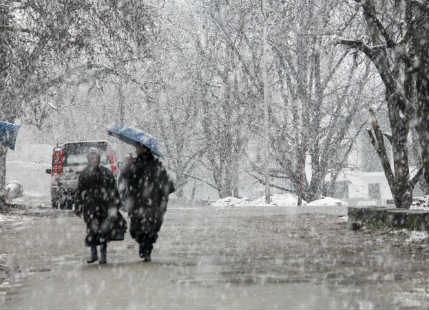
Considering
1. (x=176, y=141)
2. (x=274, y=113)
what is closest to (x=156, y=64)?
(x=274, y=113)

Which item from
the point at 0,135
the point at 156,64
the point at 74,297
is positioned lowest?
the point at 74,297

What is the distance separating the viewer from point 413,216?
14750 mm

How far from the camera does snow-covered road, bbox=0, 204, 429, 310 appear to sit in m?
8.27

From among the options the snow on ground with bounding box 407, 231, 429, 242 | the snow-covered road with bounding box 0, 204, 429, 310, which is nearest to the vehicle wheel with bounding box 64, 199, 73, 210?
the snow-covered road with bounding box 0, 204, 429, 310

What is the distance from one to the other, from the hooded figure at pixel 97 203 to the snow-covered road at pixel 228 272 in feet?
1.15

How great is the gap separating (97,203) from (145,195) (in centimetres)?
65

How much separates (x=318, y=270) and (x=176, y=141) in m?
45.7

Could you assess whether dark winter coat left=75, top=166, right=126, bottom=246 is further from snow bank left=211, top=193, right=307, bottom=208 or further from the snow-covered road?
snow bank left=211, top=193, right=307, bottom=208

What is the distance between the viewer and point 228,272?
10664mm

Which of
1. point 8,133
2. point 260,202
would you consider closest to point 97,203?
point 8,133

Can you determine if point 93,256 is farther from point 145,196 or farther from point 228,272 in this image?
point 228,272

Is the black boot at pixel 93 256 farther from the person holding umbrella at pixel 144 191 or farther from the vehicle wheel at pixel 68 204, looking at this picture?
the vehicle wheel at pixel 68 204

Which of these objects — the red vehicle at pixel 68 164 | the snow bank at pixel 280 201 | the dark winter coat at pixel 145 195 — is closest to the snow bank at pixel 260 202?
the snow bank at pixel 280 201

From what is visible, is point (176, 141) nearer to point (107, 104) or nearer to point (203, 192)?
point (107, 104)
